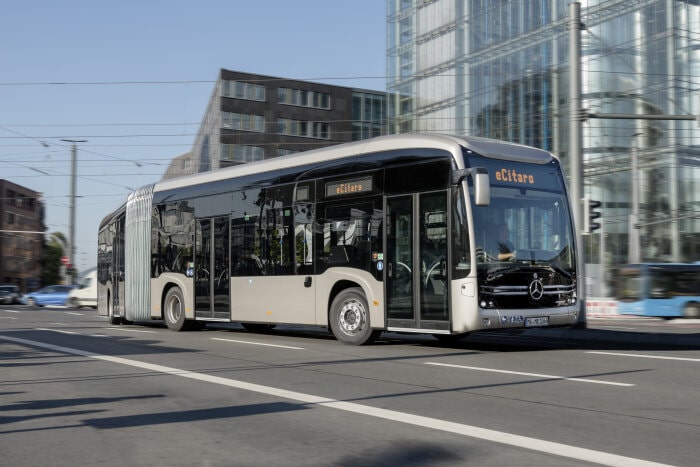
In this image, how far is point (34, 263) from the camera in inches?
4626

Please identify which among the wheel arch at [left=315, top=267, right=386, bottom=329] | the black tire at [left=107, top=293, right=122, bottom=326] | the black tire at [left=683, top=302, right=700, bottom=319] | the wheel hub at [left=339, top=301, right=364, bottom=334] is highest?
the wheel arch at [left=315, top=267, right=386, bottom=329]

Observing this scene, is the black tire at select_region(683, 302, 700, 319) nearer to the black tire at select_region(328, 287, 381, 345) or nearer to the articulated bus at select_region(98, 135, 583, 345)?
the articulated bus at select_region(98, 135, 583, 345)

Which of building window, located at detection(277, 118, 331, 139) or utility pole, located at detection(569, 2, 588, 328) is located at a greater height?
building window, located at detection(277, 118, 331, 139)

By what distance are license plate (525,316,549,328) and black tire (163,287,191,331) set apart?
29.0ft

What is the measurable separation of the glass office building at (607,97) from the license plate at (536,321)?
27038mm

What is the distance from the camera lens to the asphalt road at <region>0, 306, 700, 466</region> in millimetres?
5559

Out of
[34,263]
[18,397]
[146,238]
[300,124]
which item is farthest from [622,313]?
[34,263]

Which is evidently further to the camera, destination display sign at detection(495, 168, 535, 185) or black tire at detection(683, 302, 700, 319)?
black tire at detection(683, 302, 700, 319)

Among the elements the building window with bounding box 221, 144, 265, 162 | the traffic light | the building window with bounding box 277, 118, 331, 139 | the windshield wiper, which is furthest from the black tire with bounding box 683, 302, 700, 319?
the building window with bounding box 277, 118, 331, 139

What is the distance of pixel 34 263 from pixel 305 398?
385ft

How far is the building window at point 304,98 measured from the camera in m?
76.0

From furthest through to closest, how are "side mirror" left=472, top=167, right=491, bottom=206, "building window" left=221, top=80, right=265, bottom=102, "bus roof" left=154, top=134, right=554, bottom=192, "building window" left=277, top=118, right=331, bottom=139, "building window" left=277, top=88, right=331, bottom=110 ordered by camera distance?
"building window" left=277, top=88, right=331, bottom=110, "building window" left=277, top=118, right=331, bottom=139, "building window" left=221, top=80, right=265, bottom=102, "bus roof" left=154, top=134, right=554, bottom=192, "side mirror" left=472, top=167, right=491, bottom=206

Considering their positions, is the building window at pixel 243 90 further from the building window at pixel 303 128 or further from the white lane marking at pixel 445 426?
the white lane marking at pixel 445 426

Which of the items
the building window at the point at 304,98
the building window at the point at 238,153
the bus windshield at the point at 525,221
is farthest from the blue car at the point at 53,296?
the bus windshield at the point at 525,221
